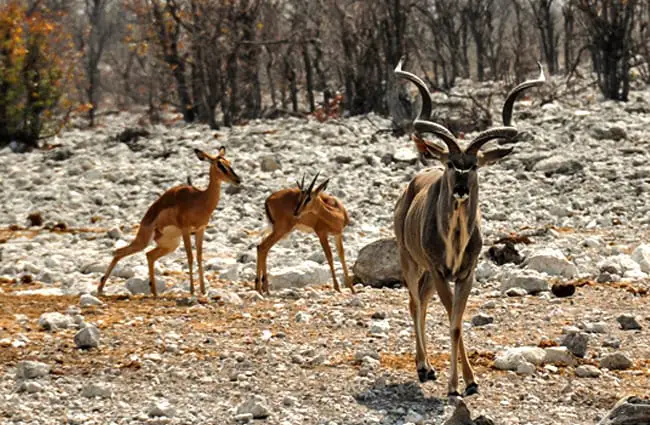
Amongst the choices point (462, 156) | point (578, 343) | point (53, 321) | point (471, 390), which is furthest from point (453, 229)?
point (53, 321)

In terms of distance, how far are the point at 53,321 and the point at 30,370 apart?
4.60 ft

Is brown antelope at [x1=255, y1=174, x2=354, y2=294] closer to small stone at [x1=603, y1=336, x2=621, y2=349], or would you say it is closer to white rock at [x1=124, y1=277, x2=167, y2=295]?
white rock at [x1=124, y1=277, x2=167, y2=295]

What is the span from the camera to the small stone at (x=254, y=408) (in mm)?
6438

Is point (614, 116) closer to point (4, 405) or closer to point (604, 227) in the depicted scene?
point (604, 227)

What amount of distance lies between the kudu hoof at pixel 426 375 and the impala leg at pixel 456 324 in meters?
0.38

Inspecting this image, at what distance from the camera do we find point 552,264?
10906 mm

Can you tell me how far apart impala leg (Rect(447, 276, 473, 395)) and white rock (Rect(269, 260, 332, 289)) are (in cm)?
438

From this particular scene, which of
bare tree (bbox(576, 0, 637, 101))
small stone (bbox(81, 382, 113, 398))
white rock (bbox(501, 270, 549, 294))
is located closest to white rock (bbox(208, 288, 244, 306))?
white rock (bbox(501, 270, 549, 294))

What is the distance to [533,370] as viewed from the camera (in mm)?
7188

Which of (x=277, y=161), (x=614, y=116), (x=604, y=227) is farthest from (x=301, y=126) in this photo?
(x=604, y=227)

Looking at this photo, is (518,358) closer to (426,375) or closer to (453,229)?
(426,375)

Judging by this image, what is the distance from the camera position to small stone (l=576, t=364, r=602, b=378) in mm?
7121

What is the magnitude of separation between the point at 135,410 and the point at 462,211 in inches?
89.2

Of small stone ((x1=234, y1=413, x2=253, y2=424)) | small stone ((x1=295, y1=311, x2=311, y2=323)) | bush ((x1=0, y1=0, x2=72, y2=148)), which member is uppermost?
bush ((x1=0, y1=0, x2=72, y2=148))
